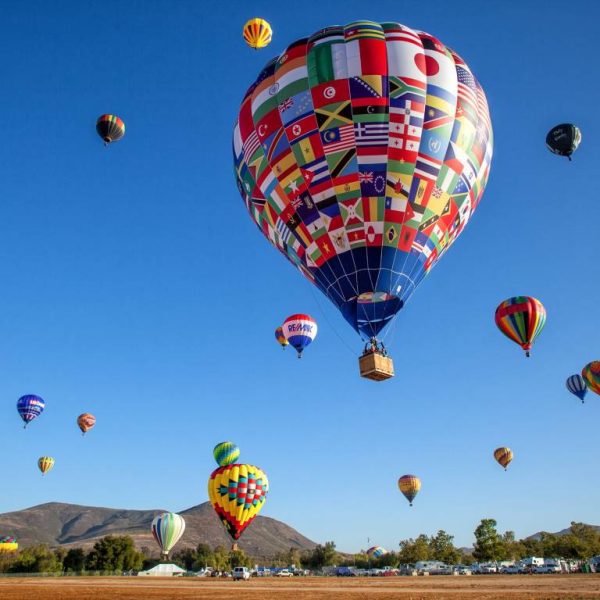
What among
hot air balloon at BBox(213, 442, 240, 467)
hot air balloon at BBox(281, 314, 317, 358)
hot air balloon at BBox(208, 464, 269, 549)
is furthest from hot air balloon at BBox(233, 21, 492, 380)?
hot air balloon at BBox(213, 442, 240, 467)

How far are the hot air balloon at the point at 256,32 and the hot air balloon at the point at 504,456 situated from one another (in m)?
43.5

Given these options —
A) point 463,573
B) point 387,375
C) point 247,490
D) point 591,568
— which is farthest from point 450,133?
point 463,573

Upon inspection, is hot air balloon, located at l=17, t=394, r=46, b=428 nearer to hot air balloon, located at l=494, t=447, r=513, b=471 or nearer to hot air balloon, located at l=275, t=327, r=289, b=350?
hot air balloon, located at l=275, t=327, r=289, b=350

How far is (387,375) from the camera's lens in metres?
18.6

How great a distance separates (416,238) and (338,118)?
4.90m

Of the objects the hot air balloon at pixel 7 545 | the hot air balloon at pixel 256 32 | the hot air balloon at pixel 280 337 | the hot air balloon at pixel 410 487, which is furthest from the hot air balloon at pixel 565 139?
the hot air balloon at pixel 7 545

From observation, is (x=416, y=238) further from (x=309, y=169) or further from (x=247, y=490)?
(x=247, y=490)

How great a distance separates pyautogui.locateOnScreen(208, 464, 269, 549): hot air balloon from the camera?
42.9m

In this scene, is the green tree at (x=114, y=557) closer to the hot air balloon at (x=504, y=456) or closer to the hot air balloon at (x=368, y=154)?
the hot air balloon at (x=504, y=456)

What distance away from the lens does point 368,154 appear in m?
19.0

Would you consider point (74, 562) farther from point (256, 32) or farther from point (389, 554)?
point (256, 32)

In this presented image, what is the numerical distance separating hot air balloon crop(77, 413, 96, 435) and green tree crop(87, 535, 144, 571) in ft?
96.5

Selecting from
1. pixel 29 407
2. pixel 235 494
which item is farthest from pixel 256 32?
pixel 29 407

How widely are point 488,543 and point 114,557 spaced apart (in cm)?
4985
